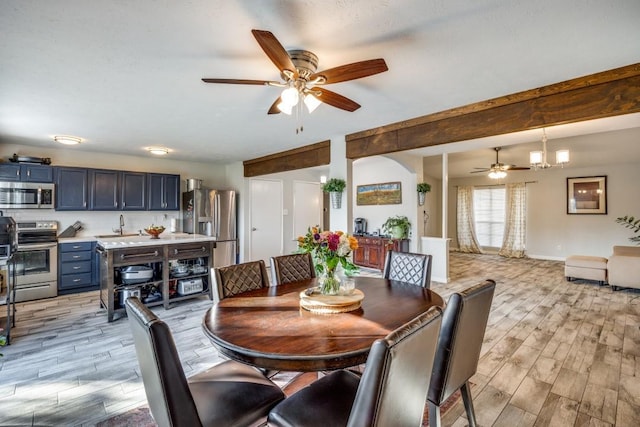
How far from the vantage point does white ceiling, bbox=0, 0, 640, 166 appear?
61.7 inches

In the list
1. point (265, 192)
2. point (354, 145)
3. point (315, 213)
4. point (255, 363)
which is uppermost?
point (354, 145)

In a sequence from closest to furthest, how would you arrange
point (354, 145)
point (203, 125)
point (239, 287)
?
point (239, 287) < point (203, 125) < point (354, 145)

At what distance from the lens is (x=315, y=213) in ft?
25.6

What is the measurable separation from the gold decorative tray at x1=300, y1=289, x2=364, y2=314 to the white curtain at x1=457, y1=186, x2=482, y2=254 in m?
8.35

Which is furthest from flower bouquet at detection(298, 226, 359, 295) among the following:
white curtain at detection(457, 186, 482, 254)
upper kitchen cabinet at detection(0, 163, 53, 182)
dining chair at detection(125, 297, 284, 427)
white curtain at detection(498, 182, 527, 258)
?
white curtain at detection(457, 186, 482, 254)

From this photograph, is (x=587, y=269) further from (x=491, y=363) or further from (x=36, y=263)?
(x=36, y=263)

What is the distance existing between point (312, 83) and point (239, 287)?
61.2 inches

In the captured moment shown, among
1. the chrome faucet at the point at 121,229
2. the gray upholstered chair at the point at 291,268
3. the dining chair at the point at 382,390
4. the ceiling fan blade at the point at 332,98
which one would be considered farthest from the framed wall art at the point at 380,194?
the dining chair at the point at 382,390

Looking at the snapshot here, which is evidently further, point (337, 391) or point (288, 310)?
point (288, 310)

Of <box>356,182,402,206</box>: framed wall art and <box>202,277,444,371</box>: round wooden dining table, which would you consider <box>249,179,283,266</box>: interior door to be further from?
<box>202,277,444,371</box>: round wooden dining table

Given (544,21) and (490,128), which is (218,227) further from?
(544,21)

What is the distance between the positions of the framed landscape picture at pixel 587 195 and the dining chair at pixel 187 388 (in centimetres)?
887

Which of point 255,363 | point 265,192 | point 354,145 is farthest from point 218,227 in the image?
point 255,363

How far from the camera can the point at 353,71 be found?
5.92 feet
